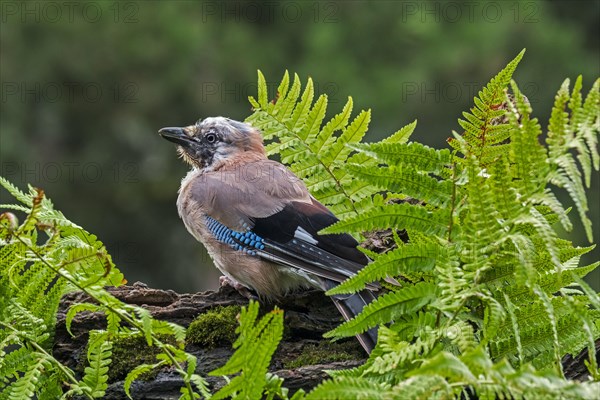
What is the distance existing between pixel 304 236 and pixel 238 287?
31cm

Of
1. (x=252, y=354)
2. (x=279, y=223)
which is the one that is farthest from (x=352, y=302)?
(x=252, y=354)

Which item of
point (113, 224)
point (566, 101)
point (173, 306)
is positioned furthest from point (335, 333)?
point (113, 224)

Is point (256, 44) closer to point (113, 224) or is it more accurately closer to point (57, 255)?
point (113, 224)

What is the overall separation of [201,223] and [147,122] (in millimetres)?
12037

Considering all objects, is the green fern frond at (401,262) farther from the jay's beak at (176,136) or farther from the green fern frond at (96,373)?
the jay's beak at (176,136)

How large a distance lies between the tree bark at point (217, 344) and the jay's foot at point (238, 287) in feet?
0.20

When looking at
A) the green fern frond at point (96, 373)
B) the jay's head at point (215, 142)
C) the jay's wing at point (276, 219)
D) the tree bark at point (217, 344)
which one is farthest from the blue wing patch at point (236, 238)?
the green fern frond at point (96, 373)

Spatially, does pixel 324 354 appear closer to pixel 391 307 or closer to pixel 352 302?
pixel 352 302

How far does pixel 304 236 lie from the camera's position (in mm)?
3982

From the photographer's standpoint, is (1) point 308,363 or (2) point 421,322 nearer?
(2) point 421,322

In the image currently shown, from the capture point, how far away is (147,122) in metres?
16.5

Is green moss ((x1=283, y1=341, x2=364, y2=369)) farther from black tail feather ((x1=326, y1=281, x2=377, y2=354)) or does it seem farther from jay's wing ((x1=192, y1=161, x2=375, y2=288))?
jay's wing ((x1=192, y1=161, x2=375, y2=288))

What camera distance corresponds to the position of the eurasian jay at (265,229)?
3.72 meters

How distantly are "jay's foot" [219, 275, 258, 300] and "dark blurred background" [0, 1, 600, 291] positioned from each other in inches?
398
